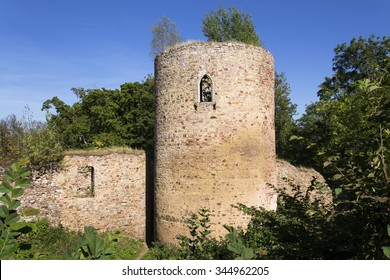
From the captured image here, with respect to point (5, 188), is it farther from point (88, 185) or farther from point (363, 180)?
point (88, 185)

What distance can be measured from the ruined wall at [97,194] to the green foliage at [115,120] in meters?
11.8

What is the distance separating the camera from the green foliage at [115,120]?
25.5 metres

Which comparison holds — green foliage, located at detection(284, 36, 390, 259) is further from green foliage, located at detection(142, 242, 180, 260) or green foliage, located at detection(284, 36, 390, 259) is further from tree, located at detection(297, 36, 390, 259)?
green foliage, located at detection(142, 242, 180, 260)

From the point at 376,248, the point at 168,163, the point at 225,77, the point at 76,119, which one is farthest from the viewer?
the point at 76,119

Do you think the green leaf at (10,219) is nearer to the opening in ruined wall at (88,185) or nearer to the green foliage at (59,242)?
the green foliage at (59,242)

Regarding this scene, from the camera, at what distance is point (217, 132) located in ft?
31.6

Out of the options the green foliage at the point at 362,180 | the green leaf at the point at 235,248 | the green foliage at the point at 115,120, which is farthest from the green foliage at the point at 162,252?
the green foliage at the point at 115,120

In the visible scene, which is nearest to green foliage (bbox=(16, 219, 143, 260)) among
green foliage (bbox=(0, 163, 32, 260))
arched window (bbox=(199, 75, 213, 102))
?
arched window (bbox=(199, 75, 213, 102))

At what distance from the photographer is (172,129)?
1010cm

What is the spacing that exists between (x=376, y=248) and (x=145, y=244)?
10.7 m

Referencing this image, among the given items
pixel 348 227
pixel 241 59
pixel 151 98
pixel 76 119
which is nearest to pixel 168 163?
pixel 241 59

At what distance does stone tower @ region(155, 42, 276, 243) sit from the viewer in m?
9.63

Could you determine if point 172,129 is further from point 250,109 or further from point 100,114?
point 100,114

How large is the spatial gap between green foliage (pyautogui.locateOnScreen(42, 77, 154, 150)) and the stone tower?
1514 centimetres
